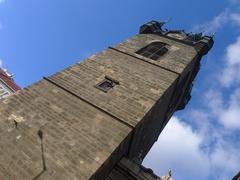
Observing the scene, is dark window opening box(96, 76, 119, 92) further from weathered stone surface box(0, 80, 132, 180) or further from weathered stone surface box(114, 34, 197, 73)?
weathered stone surface box(114, 34, 197, 73)

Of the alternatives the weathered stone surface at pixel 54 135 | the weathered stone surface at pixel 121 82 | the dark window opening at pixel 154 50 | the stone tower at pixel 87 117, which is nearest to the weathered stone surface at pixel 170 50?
the stone tower at pixel 87 117

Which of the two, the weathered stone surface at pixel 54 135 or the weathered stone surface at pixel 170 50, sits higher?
the weathered stone surface at pixel 170 50

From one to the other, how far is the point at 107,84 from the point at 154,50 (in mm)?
4186

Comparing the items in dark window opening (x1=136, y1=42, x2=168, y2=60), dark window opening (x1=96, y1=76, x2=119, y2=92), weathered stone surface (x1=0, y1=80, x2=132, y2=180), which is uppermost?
dark window opening (x1=136, y1=42, x2=168, y2=60)

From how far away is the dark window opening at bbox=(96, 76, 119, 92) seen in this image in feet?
34.9

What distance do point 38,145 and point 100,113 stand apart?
2111 mm

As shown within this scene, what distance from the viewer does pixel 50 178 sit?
23.4 ft

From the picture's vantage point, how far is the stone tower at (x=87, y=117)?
7.56m

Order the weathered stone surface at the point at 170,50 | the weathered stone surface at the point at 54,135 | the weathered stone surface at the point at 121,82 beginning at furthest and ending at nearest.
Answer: the weathered stone surface at the point at 170,50
the weathered stone surface at the point at 121,82
the weathered stone surface at the point at 54,135

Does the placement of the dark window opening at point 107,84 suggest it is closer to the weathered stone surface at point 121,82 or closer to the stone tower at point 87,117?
the stone tower at point 87,117

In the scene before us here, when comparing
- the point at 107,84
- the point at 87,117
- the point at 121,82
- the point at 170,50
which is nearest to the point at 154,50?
the point at 170,50

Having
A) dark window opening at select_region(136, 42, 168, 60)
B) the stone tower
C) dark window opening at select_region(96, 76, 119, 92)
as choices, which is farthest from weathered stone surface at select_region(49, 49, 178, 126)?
dark window opening at select_region(136, 42, 168, 60)

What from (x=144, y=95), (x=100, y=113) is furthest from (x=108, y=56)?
(x=100, y=113)

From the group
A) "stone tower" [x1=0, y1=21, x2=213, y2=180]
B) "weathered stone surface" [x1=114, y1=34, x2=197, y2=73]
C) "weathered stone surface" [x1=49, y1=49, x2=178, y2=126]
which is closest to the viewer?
"stone tower" [x1=0, y1=21, x2=213, y2=180]
